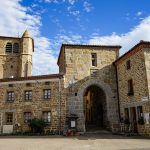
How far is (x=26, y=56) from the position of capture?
3900 cm

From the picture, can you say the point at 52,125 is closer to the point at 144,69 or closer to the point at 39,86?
the point at 39,86

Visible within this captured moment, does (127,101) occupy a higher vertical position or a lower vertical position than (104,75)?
lower

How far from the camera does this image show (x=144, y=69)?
1648cm

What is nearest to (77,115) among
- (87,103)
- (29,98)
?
(29,98)

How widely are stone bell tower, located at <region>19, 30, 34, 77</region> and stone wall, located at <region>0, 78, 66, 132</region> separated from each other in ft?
56.3

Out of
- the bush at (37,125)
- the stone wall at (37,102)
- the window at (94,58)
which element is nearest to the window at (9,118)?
the stone wall at (37,102)

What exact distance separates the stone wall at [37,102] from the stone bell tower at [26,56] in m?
17.1

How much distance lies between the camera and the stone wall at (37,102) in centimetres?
1981

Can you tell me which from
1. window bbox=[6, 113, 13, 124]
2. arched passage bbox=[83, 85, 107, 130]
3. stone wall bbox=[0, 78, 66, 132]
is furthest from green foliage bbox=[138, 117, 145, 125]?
window bbox=[6, 113, 13, 124]

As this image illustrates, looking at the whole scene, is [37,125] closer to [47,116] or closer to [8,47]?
[47,116]

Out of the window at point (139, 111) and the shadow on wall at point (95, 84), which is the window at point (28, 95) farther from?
the window at point (139, 111)

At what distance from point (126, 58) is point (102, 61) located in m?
3.06

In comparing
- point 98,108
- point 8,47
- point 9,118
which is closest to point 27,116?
point 9,118

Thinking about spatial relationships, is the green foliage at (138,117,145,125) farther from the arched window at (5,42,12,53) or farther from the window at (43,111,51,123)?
the arched window at (5,42,12,53)
